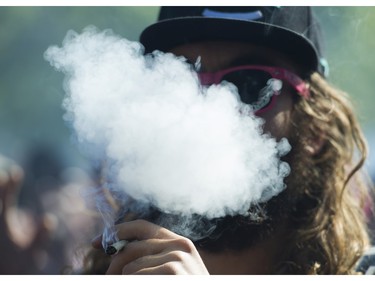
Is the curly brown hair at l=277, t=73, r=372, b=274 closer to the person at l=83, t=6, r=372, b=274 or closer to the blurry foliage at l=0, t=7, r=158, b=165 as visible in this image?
the person at l=83, t=6, r=372, b=274

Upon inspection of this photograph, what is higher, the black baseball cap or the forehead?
the black baseball cap

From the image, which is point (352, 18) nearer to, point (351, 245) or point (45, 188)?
point (351, 245)

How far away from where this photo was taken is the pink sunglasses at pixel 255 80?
267cm

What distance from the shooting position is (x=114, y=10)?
346cm

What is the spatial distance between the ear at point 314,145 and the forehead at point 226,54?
1.24ft

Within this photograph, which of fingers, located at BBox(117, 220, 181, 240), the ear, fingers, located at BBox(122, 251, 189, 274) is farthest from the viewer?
the ear

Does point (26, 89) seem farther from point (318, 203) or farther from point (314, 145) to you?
point (318, 203)

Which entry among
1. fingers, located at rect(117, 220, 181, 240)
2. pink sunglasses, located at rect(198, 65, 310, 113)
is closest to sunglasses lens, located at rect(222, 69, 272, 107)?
pink sunglasses, located at rect(198, 65, 310, 113)

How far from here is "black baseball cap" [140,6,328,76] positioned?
9.12 feet

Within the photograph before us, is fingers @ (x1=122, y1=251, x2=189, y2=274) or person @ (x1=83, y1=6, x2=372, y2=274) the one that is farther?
person @ (x1=83, y1=6, x2=372, y2=274)

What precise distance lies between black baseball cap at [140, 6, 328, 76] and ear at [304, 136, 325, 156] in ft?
1.21

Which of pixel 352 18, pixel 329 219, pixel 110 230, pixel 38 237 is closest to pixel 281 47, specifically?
pixel 352 18

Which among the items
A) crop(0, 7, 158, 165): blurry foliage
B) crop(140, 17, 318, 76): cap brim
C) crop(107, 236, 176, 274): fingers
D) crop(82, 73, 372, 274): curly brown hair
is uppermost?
crop(140, 17, 318, 76): cap brim
